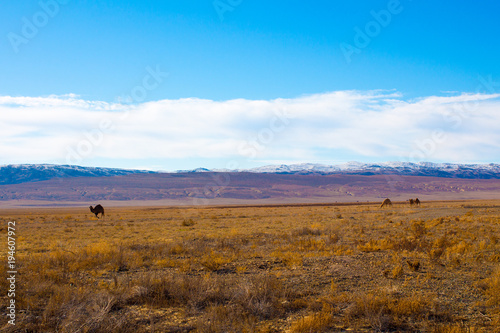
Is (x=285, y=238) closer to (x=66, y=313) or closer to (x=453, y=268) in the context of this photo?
(x=453, y=268)

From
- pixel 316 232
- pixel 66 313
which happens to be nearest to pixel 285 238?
pixel 316 232

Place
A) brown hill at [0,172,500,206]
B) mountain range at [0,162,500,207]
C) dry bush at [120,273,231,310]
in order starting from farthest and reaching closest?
brown hill at [0,172,500,206]
mountain range at [0,162,500,207]
dry bush at [120,273,231,310]

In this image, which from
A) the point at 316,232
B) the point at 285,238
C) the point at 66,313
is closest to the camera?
the point at 66,313

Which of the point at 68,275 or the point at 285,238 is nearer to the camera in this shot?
the point at 68,275

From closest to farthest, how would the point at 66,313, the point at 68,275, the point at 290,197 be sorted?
1. the point at 66,313
2. the point at 68,275
3. the point at 290,197

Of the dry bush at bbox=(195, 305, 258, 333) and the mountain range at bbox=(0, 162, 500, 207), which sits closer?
the dry bush at bbox=(195, 305, 258, 333)

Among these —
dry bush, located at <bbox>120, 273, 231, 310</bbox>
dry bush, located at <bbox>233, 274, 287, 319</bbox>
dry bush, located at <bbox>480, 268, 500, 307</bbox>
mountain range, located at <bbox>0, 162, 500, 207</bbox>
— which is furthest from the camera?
mountain range, located at <bbox>0, 162, 500, 207</bbox>

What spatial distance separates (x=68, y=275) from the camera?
391 inches

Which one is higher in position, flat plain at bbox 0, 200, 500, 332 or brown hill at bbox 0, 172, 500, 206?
flat plain at bbox 0, 200, 500, 332

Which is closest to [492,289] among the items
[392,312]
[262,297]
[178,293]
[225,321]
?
[392,312]

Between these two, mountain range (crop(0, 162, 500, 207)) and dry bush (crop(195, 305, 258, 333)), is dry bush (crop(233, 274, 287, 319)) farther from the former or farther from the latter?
mountain range (crop(0, 162, 500, 207))

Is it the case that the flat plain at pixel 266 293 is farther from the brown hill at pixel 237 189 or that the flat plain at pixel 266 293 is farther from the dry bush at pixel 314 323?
the brown hill at pixel 237 189

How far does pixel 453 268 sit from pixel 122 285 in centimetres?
932

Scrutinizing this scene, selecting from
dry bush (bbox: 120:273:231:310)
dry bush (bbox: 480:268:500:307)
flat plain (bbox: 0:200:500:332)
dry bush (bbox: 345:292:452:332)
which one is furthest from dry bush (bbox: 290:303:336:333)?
dry bush (bbox: 480:268:500:307)
